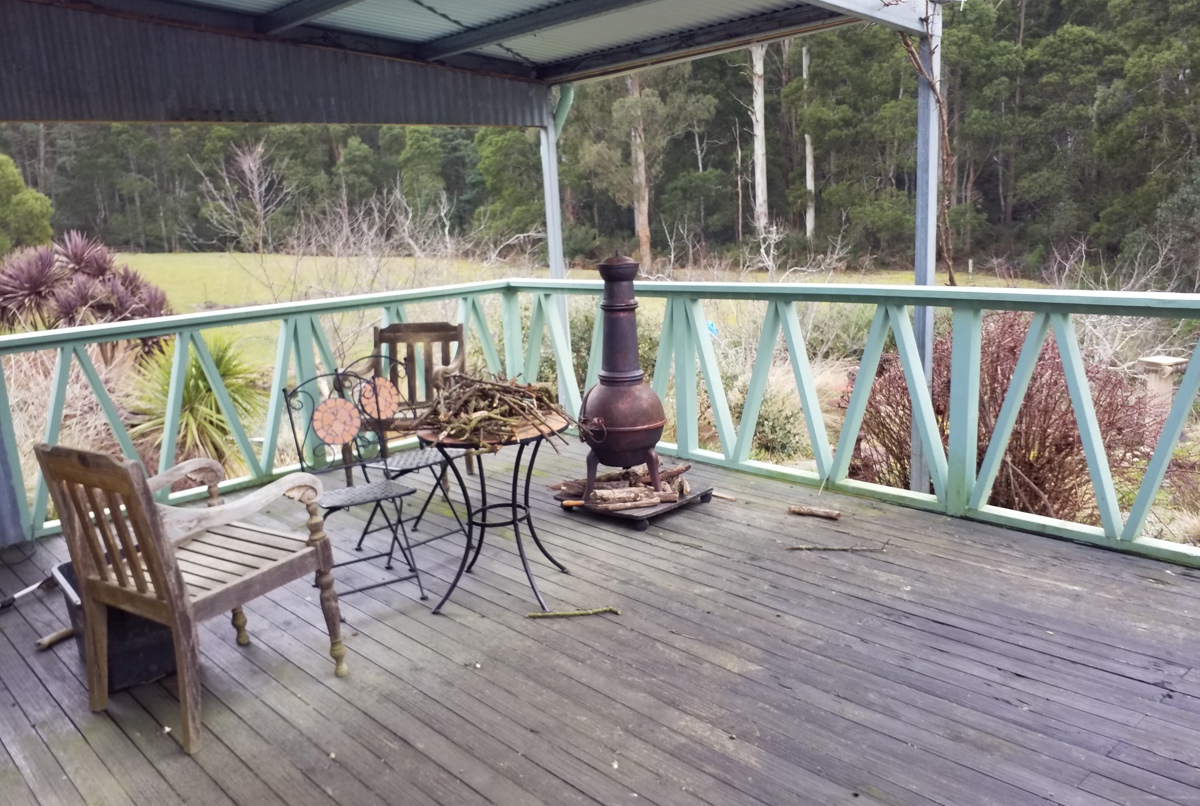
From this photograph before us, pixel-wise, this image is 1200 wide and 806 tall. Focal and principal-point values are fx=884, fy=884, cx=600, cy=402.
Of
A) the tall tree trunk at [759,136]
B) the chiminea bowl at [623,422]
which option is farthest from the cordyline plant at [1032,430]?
the tall tree trunk at [759,136]

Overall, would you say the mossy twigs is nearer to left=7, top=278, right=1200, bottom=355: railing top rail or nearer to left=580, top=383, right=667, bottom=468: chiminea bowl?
left=580, top=383, right=667, bottom=468: chiminea bowl

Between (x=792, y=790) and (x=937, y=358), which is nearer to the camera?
(x=792, y=790)

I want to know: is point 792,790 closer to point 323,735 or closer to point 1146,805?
point 1146,805

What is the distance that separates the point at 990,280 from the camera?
16.1 metres

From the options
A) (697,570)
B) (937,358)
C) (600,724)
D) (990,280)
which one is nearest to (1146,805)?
(600,724)

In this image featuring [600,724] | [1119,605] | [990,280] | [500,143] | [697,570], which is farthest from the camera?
[500,143]

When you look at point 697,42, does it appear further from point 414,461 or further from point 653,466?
point 414,461

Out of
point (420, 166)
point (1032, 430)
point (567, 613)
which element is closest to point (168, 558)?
point (567, 613)

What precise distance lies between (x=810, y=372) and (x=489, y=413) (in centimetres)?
170

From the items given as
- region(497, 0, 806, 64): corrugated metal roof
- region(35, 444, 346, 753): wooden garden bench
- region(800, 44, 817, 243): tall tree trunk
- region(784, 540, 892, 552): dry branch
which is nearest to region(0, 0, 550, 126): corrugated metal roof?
region(497, 0, 806, 64): corrugated metal roof

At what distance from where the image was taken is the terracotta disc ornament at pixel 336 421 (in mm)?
3387

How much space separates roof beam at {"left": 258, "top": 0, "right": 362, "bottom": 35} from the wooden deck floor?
269 centimetres

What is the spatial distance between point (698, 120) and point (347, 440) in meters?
16.0

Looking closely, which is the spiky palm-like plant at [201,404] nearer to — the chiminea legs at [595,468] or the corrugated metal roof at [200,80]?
the corrugated metal roof at [200,80]
